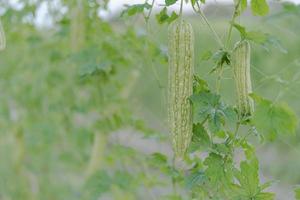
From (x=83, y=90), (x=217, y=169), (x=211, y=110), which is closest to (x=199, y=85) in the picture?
(x=211, y=110)

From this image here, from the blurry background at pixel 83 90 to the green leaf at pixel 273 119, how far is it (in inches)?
6.9

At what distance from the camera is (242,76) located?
109 centimetres

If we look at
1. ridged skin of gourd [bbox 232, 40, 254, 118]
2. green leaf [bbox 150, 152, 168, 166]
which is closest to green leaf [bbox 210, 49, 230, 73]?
ridged skin of gourd [bbox 232, 40, 254, 118]

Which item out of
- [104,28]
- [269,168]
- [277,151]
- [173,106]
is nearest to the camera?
[173,106]

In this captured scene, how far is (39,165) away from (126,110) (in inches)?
46.3

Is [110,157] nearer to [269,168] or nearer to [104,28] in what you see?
[104,28]

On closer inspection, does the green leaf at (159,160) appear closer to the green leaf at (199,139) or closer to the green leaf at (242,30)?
the green leaf at (199,139)

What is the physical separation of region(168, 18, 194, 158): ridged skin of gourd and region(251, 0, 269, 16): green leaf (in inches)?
5.9

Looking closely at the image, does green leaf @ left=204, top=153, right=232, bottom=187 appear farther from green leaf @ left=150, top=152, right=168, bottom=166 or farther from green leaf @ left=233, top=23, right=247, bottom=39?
green leaf @ left=150, top=152, right=168, bottom=166

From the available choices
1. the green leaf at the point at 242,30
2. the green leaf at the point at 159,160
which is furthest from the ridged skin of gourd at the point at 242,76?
the green leaf at the point at 159,160

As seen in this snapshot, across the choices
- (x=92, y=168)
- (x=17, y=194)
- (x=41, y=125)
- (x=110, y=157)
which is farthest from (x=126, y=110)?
(x=17, y=194)

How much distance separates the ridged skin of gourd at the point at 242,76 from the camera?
3.59ft

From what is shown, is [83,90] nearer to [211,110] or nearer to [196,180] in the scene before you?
[196,180]

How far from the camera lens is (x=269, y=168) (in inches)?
182
